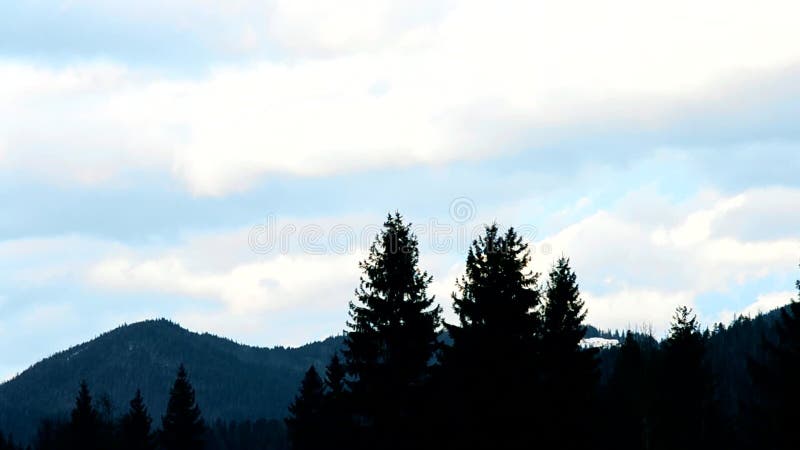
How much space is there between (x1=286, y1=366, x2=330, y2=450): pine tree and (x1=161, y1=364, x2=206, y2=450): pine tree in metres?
11.6

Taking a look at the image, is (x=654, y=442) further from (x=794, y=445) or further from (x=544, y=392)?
(x=544, y=392)

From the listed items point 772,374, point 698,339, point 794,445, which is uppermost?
point 698,339

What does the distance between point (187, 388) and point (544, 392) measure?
60.0m

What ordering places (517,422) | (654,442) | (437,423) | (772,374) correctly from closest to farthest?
(517,422) < (437,423) < (772,374) < (654,442)

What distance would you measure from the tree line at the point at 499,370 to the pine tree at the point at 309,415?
8202 mm

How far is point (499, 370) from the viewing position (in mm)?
36344

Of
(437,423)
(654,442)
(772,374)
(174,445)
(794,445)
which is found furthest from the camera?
(174,445)

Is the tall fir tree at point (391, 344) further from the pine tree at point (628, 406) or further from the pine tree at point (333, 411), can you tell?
the pine tree at point (628, 406)

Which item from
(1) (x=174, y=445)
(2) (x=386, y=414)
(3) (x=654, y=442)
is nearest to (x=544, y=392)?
(2) (x=386, y=414)

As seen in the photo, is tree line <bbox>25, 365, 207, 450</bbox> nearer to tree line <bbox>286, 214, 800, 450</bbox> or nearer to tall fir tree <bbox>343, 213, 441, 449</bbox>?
tree line <bbox>286, 214, 800, 450</bbox>

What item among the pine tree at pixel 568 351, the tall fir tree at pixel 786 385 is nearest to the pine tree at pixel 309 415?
the pine tree at pixel 568 351

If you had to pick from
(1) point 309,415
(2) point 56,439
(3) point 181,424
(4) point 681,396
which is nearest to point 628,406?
(4) point 681,396

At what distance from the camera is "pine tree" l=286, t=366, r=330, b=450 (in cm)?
7831

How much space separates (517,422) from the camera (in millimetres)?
36188
